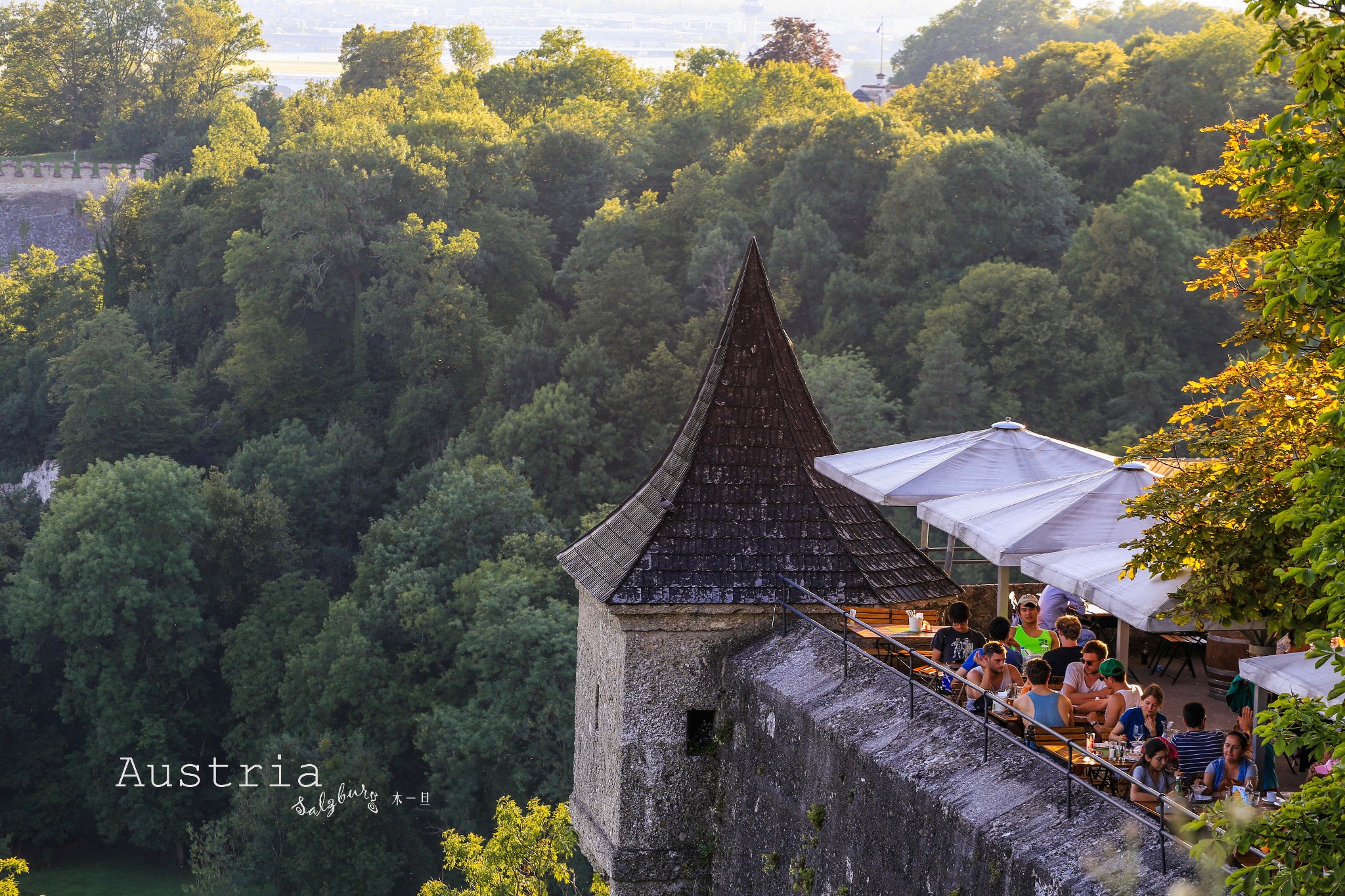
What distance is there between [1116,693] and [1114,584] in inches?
27.8

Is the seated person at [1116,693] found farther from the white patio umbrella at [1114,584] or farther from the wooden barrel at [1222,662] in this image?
the wooden barrel at [1222,662]

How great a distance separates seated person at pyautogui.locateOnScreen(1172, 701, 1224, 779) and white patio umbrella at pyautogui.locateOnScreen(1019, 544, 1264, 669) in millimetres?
561

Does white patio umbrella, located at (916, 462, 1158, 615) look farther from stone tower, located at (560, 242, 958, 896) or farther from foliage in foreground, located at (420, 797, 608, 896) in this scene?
foliage in foreground, located at (420, 797, 608, 896)

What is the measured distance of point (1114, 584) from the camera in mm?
10211

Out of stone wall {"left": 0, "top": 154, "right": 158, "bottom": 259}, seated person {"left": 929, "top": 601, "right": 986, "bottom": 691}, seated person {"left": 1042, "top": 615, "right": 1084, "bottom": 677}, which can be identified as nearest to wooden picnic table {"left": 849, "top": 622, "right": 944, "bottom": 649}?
seated person {"left": 929, "top": 601, "right": 986, "bottom": 691}

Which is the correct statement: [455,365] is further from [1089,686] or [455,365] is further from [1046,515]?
[1089,686]

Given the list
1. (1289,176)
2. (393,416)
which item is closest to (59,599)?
(393,416)

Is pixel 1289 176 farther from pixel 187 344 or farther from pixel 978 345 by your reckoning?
pixel 187 344

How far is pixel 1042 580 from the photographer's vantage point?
Answer: 35.4 ft

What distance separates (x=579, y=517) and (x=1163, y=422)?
17.1 meters

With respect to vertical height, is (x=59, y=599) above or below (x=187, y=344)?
below

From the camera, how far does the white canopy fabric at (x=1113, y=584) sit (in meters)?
9.66

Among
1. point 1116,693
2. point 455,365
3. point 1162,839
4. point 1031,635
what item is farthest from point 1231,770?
point 455,365

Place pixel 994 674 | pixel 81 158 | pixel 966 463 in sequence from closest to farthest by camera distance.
Answer: pixel 994 674, pixel 966 463, pixel 81 158
